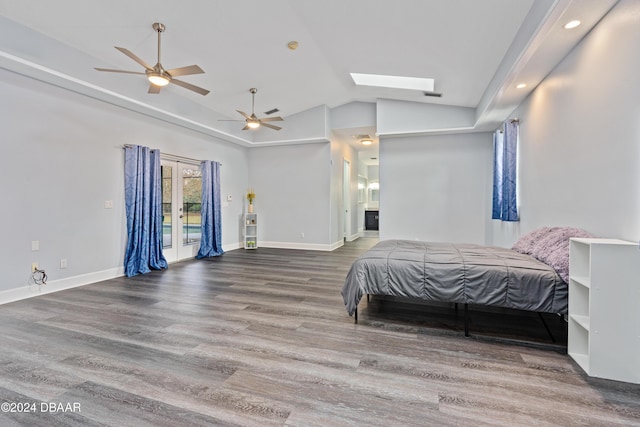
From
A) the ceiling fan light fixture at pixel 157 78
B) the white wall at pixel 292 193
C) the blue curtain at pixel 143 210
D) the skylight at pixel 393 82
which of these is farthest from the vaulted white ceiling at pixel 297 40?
the white wall at pixel 292 193

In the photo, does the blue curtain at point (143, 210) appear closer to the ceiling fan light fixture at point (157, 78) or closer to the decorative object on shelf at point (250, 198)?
the ceiling fan light fixture at point (157, 78)

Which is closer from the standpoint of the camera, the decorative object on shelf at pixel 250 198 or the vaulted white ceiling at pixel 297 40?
the vaulted white ceiling at pixel 297 40

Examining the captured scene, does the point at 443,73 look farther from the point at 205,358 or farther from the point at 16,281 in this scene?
the point at 16,281

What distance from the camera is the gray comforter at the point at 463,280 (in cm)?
233

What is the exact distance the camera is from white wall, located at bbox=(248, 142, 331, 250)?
7152 millimetres

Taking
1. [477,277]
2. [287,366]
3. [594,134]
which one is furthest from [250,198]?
[594,134]

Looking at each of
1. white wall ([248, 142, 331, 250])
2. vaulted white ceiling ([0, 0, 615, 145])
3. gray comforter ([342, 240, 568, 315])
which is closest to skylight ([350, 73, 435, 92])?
vaulted white ceiling ([0, 0, 615, 145])

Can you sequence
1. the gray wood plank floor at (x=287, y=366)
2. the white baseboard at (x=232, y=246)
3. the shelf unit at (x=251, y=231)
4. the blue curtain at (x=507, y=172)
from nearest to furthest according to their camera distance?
1. the gray wood plank floor at (x=287, y=366)
2. the blue curtain at (x=507, y=172)
3. the white baseboard at (x=232, y=246)
4. the shelf unit at (x=251, y=231)

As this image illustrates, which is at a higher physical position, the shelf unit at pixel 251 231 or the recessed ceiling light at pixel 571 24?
the recessed ceiling light at pixel 571 24

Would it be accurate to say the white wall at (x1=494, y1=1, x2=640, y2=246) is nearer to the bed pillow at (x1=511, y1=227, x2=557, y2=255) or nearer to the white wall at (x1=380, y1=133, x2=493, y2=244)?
the bed pillow at (x1=511, y1=227, x2=557, y2=255)

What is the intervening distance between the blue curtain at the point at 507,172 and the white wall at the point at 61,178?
595cm

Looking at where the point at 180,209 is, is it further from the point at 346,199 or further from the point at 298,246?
the point at 346,199

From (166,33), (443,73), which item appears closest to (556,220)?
(443,73)

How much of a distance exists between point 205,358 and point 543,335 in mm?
2833
